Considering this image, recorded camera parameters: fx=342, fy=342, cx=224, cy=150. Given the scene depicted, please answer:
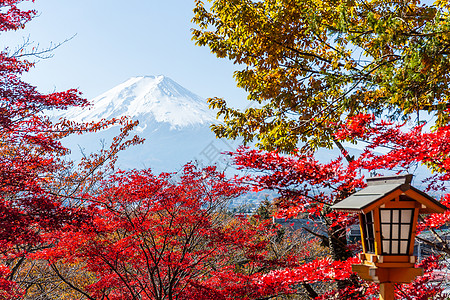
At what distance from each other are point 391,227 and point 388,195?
26cm

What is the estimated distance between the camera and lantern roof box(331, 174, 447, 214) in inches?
88.9

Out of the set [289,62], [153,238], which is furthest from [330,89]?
[153,238]

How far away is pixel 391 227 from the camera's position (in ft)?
7.77

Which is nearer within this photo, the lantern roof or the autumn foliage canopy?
the lantern roof

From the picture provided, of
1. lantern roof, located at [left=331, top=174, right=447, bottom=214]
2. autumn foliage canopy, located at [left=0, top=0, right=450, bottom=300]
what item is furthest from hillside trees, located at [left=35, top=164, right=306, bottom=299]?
lantern roof, located at [left=331, top=174, right=447, bottom=214]

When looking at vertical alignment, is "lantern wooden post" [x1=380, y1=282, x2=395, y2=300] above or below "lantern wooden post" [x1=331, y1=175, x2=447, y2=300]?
below

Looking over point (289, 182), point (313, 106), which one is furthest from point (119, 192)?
point (313, 106)

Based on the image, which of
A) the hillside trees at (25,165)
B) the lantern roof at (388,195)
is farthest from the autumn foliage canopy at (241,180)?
the lantern roof at (388,195)

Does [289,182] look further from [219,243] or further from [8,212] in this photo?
[8,212]

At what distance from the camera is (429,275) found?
4316mm

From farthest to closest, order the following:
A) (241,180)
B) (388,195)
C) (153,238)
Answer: (153,238) < (241,180) < (388,195)

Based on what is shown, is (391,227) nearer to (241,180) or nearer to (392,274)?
(392,274)

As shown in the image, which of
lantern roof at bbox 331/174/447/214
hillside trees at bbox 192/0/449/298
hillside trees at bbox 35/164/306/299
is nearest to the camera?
lantern roof at bbox 331/174/447/214

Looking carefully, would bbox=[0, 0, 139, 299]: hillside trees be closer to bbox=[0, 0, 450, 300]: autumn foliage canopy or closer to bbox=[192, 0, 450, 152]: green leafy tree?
bbox=[0, 0, 450, 300]: autumn foliage canopy
